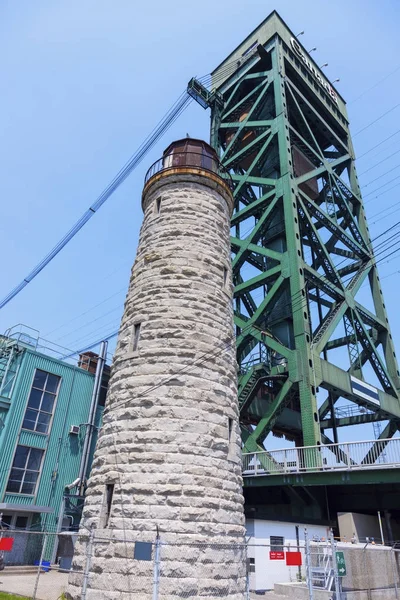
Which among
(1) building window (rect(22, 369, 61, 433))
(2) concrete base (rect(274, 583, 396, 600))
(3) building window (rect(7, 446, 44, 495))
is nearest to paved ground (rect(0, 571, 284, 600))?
(2) concrete base (rect(274, 583, 396, 600))

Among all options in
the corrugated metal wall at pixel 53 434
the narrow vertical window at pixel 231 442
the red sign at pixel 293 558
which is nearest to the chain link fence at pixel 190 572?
the red sign at pixel 293 558

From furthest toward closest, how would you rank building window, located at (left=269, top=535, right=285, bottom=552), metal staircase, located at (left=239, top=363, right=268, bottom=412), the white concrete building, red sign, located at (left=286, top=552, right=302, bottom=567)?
1. metal staircase, located at (left=239, top=363, right=268, bottom=412)
2. building window, located at (left=269, top=535, right=285, bottom=552)
3. the white concrete building
4. red sign, located at (left=286, top=552, right=302, bottom=567)

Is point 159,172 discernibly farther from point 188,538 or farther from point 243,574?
point 243,574

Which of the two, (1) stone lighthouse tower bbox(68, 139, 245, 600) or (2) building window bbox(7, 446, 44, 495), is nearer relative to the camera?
(1) stone lighthouse tower bbox(68, 139, 245, 600)

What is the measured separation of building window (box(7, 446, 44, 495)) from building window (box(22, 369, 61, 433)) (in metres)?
1.18

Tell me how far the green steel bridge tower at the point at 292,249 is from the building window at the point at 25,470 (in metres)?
11.1

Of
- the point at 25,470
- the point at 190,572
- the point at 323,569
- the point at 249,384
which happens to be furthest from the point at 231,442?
the point at 25,470

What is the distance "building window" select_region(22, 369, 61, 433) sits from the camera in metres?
22.5

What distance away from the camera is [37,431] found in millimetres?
22516

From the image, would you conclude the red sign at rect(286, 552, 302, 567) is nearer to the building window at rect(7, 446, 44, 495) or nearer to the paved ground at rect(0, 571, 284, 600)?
the paved ground at rect(0, 571, 284, 600)

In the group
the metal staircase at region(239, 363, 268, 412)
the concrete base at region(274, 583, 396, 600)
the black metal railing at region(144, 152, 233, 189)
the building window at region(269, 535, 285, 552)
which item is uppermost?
the black metal railing at region(144, 152, 233, 189)

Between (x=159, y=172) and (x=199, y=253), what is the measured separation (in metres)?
3.89

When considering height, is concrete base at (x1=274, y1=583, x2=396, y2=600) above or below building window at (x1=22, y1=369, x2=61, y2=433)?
below

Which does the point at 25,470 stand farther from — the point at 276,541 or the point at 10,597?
the point at 276,541
